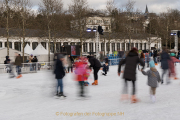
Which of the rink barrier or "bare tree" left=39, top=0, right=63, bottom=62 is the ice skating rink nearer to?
the rink barrier

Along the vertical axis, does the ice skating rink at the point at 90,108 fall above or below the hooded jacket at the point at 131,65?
below

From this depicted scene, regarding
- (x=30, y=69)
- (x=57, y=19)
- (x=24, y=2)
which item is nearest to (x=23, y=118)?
(x=30, y=69)

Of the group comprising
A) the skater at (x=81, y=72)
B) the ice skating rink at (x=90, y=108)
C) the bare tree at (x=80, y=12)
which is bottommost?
the ice skating rink at (x=90, y=108)

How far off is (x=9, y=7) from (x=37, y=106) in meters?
28.4

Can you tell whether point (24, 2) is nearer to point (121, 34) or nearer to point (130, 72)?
point (121, 34)

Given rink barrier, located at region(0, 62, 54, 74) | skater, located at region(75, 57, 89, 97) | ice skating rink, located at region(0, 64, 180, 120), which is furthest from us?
rink barrier, located at region(0, 62, 54, 74)

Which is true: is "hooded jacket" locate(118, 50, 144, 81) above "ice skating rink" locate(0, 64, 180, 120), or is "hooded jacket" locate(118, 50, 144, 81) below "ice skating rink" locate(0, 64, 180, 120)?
above

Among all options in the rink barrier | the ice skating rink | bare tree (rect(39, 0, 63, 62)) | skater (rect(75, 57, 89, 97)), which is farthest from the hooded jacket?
bare tree (rect(39, 0, 63, 62))

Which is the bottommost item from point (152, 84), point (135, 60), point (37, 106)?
point (37, 106)

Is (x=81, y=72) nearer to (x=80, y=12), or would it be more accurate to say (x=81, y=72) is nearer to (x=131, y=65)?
(x=131, y=65)

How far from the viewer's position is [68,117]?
591cm

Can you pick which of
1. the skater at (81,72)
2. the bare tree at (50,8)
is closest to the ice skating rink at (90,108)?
the skater at (81,72)

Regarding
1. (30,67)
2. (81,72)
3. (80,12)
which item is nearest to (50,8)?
(80,12)

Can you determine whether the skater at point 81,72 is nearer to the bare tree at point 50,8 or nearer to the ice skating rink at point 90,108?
the ice skating rink at point 90,108
